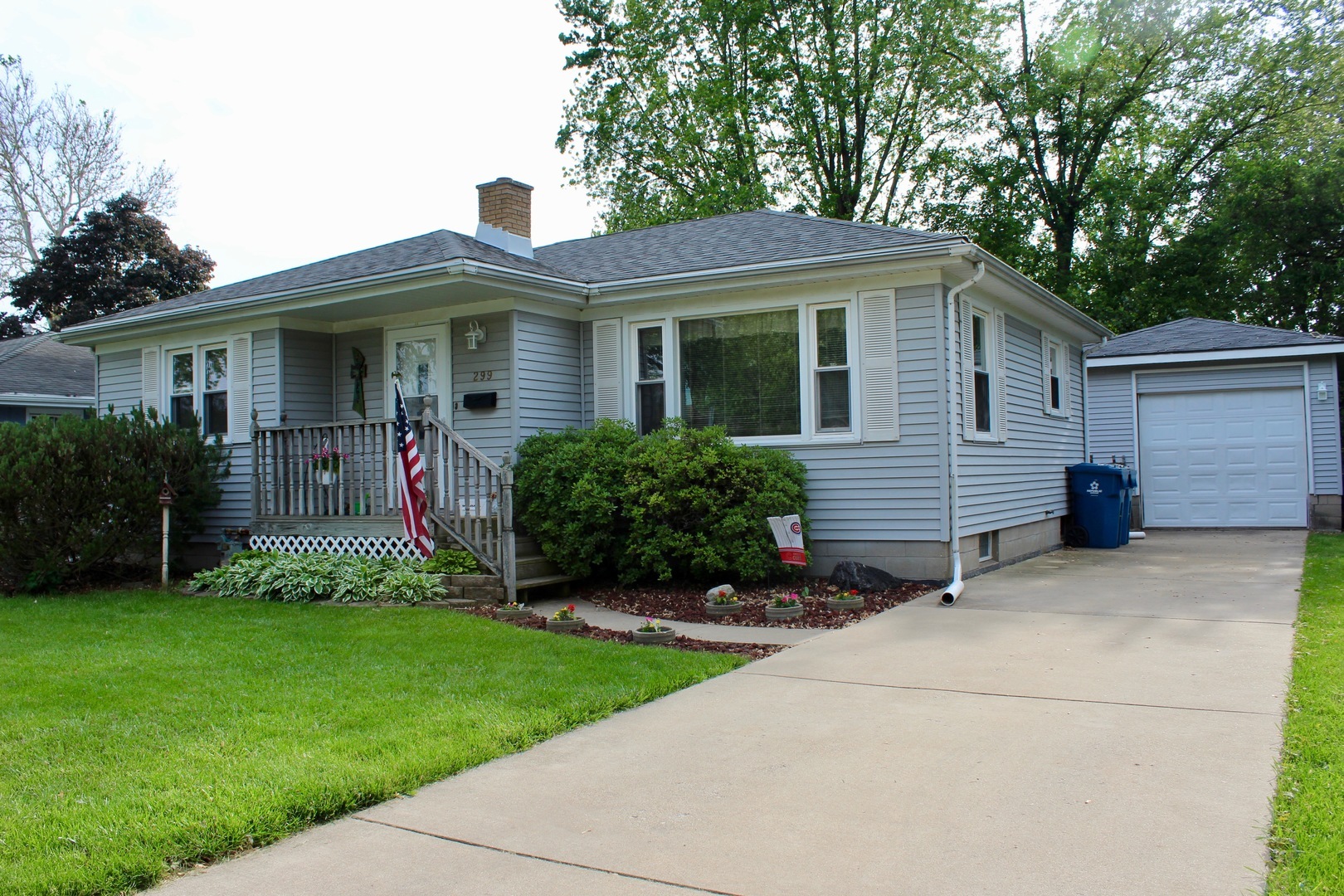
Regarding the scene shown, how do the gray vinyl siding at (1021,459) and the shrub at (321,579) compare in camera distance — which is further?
the gray vinyl siding at (1021,459)

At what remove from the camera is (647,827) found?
3611 millimetres

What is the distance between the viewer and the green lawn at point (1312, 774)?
3074mm

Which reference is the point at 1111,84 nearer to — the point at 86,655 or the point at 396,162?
A: the point at 396,162

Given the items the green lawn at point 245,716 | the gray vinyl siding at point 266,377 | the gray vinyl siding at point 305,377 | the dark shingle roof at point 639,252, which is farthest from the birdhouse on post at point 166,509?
the dark shingle roof at point 639,252

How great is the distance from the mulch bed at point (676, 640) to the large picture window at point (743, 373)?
3.35m

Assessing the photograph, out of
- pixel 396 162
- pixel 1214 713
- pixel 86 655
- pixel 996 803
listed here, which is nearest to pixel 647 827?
pixel 996 803

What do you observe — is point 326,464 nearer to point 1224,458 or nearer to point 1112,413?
point 1112,413

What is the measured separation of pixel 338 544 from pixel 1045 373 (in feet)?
30.8

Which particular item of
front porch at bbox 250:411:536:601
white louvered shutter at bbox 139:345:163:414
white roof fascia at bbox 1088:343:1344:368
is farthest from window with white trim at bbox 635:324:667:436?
white roof fascia at bbox 1088:343:1344:368

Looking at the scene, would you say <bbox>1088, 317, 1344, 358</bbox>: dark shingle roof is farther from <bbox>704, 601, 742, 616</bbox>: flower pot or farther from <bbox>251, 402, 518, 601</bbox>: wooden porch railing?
<bbox>251, 402, 518, 601</bbox>: wooden porch railing

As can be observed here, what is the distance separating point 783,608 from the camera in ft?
26.3

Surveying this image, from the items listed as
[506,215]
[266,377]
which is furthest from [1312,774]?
[266,377]

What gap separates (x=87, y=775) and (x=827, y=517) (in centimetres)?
726

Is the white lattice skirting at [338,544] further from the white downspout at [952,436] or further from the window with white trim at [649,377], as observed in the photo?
the white downspout at [952,436]
